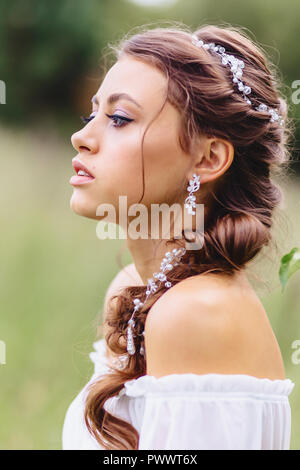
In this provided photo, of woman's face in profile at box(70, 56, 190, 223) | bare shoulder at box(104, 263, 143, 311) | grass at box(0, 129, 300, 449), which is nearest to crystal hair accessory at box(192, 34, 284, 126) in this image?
woman's face in profile at box(70, 56, 190, 223)

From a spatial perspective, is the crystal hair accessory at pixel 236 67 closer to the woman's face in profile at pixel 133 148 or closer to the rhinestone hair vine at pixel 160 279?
the woman's face in profile at pixel 133 148

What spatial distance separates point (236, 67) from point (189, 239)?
49cm

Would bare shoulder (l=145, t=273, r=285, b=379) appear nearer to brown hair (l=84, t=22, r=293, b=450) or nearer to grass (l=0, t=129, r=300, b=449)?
brown hair (l=84, t=22, r=293, b=450)

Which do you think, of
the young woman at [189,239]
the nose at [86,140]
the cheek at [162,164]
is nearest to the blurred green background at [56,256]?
the young woman at [189,239]

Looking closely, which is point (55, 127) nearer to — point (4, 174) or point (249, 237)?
point (4, 174)

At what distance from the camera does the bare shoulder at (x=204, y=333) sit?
135 centimetres

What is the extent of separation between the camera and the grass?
3.44 meters

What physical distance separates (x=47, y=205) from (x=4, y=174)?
2.33 ft

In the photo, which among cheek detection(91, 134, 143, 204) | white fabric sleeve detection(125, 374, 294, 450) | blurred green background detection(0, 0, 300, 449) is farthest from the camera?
blurred green background detection(0, 0, 300, 449)

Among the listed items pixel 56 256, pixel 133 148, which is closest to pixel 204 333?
pixel 133 148

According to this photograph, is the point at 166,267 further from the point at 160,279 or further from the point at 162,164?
the point at 162,164

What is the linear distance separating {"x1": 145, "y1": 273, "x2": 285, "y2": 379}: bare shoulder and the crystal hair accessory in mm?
524

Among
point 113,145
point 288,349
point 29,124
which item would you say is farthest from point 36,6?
point 113,145

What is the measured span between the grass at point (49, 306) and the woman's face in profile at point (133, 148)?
129cm
